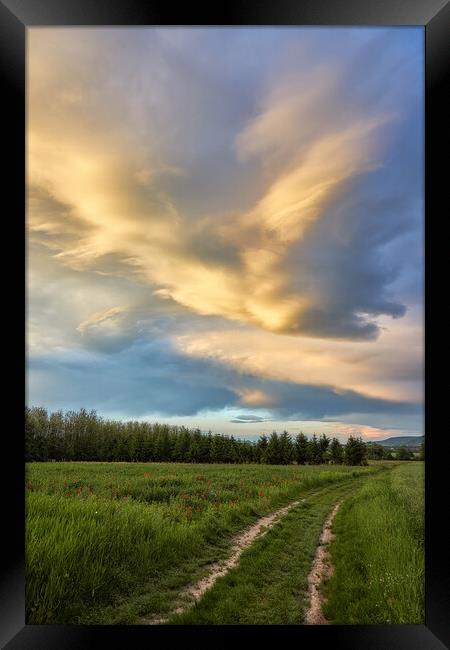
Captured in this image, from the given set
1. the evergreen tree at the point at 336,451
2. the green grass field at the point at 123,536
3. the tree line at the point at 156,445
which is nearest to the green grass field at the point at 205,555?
the green grass field at the point at 123,536

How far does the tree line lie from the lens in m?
5.51

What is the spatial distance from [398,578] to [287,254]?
3.23m

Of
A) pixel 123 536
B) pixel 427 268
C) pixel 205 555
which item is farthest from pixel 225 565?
pixel 427 268

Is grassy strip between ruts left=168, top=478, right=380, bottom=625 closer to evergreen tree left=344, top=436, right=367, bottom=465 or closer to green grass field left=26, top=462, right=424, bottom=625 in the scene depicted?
green grass field left=26, top=462, right=424, bottom=625

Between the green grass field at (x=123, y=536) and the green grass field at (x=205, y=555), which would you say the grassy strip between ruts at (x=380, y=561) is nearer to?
the green grass field at (x=205, y=555)

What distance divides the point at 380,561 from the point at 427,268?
2.37 metres

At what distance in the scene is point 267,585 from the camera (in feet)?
9.55

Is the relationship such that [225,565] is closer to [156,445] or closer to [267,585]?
[267,585]

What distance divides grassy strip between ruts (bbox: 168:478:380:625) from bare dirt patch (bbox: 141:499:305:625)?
47 mm

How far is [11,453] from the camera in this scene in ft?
6.62

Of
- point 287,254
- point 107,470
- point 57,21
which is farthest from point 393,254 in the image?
point 107,470

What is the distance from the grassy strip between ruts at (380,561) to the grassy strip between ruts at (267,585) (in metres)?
0.25

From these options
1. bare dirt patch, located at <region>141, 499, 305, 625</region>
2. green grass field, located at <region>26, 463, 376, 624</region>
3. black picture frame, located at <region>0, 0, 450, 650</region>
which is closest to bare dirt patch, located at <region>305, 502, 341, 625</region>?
green grass field, located at <region>26, 463, 376, 624</region>

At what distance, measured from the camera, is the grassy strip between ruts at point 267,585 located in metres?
2.53
